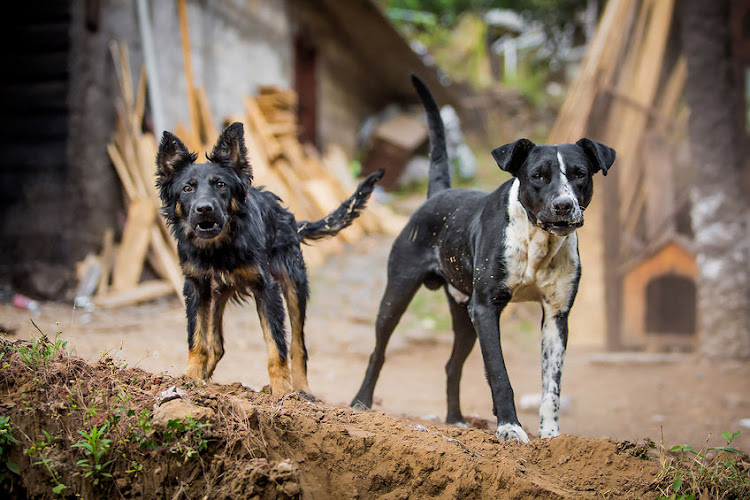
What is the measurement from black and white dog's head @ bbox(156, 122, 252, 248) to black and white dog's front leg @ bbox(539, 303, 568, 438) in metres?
1.96

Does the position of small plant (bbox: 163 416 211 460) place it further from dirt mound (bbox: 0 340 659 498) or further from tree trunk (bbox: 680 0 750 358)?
tree trunk (bbox: 680 0 750 358)

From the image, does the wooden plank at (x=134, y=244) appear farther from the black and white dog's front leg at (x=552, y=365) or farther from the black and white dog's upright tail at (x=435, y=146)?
the black and white dog's front leg at (x=552, y=365)

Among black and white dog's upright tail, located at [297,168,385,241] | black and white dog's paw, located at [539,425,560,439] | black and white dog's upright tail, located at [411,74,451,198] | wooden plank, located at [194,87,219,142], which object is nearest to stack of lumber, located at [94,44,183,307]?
wooden plank, located at [194,87,219,142]

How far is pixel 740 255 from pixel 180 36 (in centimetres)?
899

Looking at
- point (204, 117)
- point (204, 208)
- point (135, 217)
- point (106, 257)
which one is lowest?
point (204, 208)

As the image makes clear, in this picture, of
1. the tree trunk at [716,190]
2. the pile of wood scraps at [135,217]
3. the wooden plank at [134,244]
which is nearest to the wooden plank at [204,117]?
the pile of wood scraps at [135,217]

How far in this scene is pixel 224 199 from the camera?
3824mm

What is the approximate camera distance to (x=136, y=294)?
29.5ft

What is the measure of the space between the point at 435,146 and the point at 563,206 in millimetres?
2052

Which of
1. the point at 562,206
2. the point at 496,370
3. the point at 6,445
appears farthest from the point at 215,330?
the point at 562,206

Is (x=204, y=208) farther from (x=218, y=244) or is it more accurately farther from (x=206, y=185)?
(x=218, y=244)

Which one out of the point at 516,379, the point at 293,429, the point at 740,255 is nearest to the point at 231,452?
the point at 293,429

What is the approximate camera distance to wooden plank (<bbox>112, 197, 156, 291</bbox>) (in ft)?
30.3

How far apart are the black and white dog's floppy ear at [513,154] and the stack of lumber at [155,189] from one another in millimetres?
3643
